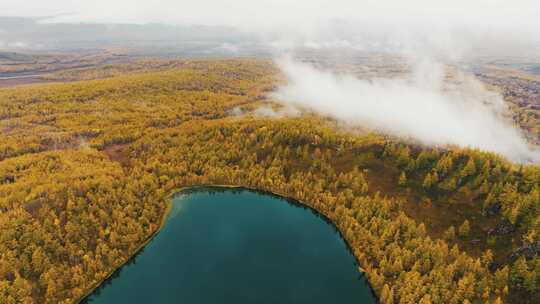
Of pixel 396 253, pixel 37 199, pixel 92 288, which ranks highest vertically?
pixel 37 199

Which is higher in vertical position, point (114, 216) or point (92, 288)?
point (114, 216)

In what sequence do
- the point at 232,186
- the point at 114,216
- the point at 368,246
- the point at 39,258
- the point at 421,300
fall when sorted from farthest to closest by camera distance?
the point at 232,186 < the point at 114,216 < the point at 368,246 < the point at 39,258 < the point at 421,300

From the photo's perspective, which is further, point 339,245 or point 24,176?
point 24,176

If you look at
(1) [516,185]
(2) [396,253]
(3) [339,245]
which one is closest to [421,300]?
(2) [396,253]

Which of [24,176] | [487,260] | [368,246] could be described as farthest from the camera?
[24,176]

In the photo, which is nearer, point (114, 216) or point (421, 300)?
point (421, 300)

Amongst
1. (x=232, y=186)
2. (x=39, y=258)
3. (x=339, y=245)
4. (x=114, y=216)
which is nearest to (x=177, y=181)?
(x=232, y=186)

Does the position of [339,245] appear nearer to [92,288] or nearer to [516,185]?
[516,185]

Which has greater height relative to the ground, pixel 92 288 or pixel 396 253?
pixel 396 253

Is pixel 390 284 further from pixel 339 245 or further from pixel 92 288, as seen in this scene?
pixel 92 288
